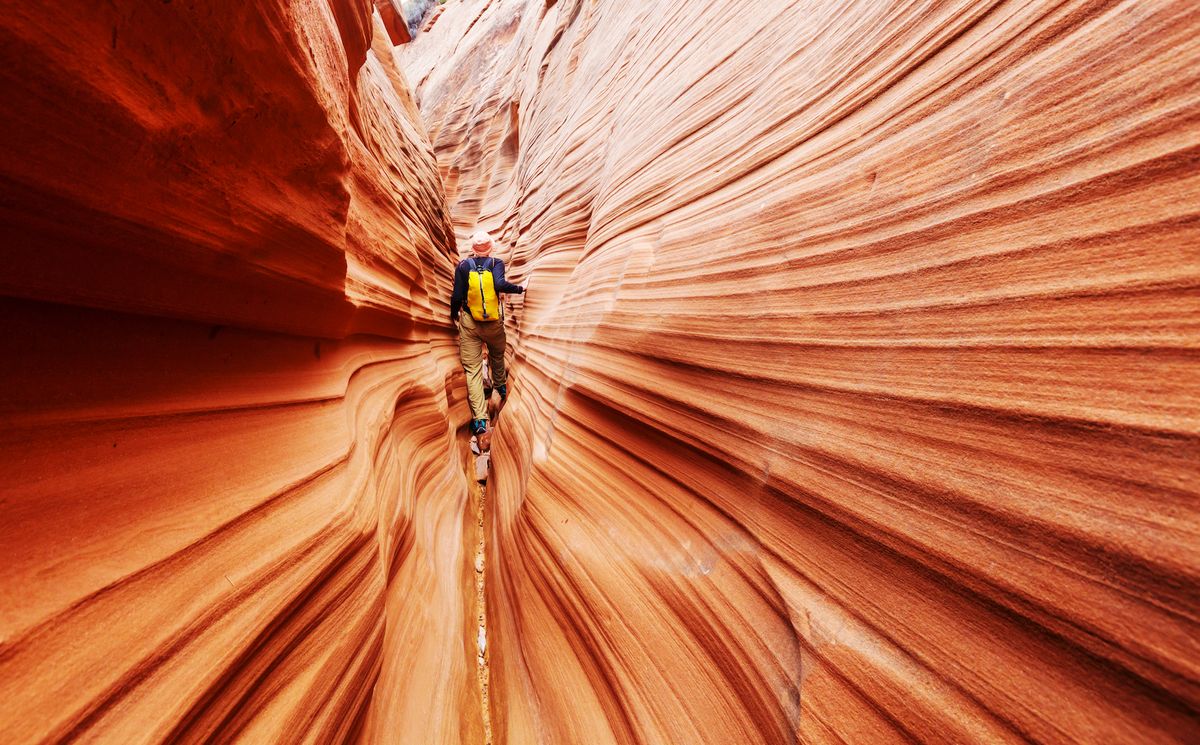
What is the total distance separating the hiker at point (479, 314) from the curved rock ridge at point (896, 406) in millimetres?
2372

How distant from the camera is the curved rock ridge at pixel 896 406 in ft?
1.93

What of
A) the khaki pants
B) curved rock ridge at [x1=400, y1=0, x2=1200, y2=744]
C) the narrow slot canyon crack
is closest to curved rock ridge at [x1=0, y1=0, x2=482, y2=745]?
the narrow slot canyon crack

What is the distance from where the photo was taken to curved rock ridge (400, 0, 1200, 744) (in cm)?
59

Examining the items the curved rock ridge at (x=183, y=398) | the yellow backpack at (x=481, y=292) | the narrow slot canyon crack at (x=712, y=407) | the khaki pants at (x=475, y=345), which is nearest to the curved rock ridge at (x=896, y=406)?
the narrow slot canyon crack at (x=712, y=407)

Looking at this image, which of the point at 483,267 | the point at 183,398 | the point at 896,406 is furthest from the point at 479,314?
the point at 896,406

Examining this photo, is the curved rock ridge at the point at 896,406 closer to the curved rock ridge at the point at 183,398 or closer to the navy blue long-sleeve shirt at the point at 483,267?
the curved rock ridge at the point at 183,398

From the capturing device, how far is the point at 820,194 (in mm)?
1126

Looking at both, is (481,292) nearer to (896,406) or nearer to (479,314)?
(479,314)

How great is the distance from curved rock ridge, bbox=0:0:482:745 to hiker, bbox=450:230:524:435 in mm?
2325

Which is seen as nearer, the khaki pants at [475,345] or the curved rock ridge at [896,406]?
the curved rock ridge at [896,406]

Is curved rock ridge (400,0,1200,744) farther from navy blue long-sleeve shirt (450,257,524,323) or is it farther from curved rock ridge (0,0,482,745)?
navy blue long-sleeve shirt (450,257,524,323)

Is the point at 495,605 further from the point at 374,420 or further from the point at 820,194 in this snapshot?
the point at 820,194

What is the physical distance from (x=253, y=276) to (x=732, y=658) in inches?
69.3

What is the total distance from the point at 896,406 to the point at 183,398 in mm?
1730
